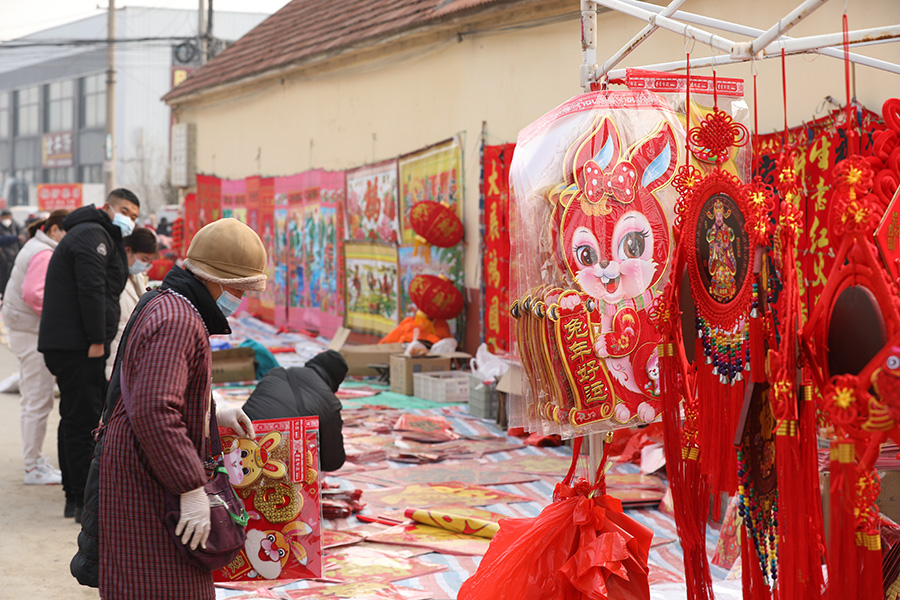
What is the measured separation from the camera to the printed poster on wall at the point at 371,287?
1273 centimetres

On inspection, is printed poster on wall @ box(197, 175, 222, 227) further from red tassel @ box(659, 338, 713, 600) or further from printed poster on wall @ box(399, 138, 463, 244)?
red tassel @ box(659, 338, 713, 600)

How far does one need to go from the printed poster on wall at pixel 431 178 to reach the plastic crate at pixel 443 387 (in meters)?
1.97

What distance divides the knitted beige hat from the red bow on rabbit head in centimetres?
121

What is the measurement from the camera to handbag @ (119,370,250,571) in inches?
124

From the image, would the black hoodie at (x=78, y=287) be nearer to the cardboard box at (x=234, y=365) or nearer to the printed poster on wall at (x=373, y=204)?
the cardboard box at (x=234, y=365)

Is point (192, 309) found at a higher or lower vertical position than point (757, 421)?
higher

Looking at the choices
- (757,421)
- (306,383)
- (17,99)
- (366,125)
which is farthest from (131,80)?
(757,421)

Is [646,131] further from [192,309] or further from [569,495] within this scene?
[192,309]

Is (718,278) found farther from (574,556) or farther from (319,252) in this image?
(319,252)

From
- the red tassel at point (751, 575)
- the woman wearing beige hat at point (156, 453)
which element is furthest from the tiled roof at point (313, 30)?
the red tassel at point (751, 575)

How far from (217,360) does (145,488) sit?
7.71 m

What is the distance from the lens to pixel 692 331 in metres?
3.54

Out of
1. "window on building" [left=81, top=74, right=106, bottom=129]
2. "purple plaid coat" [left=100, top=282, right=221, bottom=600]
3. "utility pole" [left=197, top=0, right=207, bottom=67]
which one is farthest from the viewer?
"window on building" [left=81, top=74, right=106, bottom=129]

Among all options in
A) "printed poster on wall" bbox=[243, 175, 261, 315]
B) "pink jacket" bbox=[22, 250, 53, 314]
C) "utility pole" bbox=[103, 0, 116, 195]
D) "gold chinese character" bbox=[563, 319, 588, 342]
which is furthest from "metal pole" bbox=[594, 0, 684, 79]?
"utility pole" bbox=[103, 0, 116, 195]
